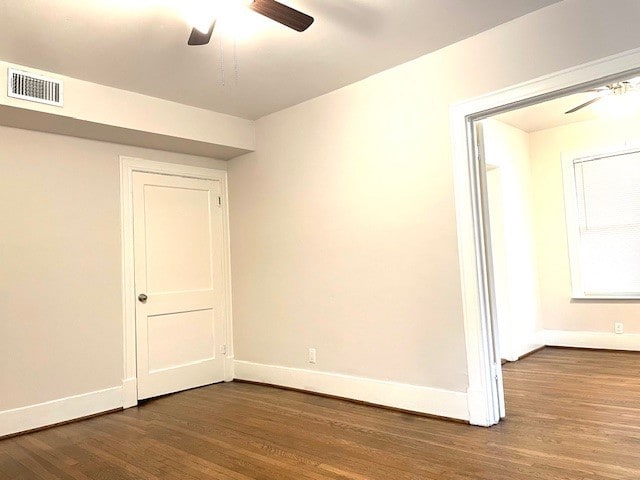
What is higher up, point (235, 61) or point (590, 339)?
point (235, 61)

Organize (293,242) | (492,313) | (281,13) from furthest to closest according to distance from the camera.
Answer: (293,242), (492,313), (281,13)

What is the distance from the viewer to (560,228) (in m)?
5.61

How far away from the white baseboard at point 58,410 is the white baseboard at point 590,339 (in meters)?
4.76

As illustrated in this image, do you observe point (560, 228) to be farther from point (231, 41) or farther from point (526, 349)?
point (231, 41)

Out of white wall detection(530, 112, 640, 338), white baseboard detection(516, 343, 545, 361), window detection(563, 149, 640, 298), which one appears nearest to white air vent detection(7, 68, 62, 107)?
white baseboard detection(516, 343, 545, 361)

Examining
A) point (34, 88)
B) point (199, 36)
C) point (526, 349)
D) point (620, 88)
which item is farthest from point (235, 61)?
point (526, 349)

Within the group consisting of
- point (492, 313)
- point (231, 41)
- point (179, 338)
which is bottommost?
point (179, 338)

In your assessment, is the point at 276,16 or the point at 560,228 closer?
the point at 276,16

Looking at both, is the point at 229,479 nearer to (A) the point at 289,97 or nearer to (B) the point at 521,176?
(A) the point at 289,97

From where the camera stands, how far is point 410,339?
337 cm

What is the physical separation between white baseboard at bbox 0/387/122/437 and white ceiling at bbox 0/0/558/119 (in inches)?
97.3

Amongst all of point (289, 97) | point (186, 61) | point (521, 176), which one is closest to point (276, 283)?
point (289, 97)

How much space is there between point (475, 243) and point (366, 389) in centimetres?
144

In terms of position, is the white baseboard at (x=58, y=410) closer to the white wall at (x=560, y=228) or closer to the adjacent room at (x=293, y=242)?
the adjacent room at (x=293, y=242)
